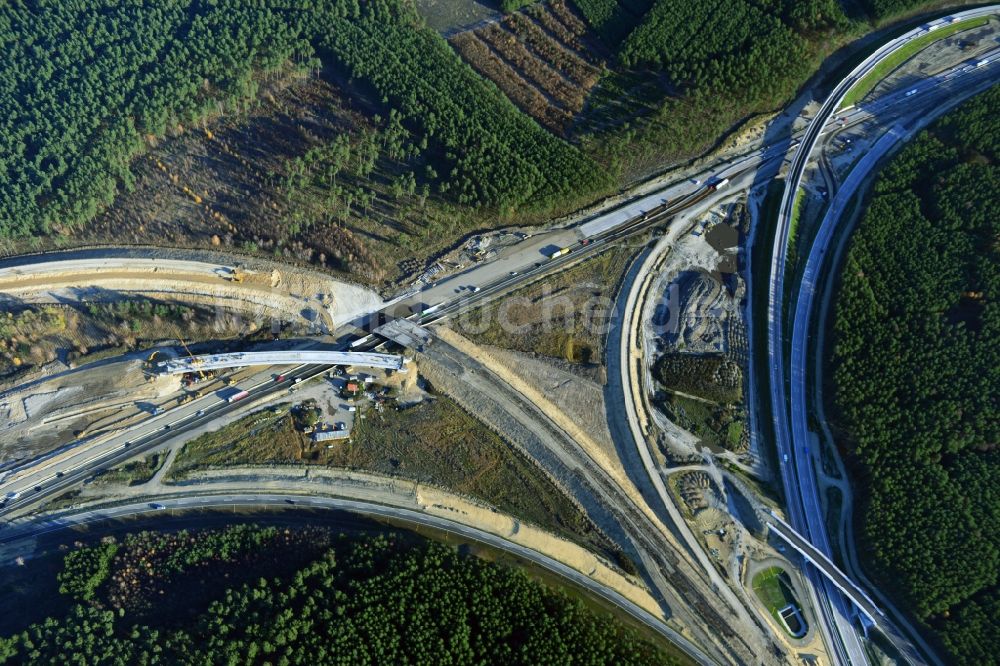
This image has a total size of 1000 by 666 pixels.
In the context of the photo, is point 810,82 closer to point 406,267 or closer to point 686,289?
point 686,289

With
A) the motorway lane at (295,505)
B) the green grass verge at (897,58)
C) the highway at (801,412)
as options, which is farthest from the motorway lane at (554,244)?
the motorway lane at (295,505)

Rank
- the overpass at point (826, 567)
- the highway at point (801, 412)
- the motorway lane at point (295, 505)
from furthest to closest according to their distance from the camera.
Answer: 1. the motorway lane at point (295, 505)
2. the highway at point (801, 412)
3. the overpass at point (826, 567)

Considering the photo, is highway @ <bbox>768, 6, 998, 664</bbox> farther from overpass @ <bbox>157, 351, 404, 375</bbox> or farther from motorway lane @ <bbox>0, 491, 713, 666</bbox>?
overpass @ <bbox>157, 351, 404, 375</bbox>

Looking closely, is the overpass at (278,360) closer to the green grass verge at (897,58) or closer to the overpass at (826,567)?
the overpass at (826,567)

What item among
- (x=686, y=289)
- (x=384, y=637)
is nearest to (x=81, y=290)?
(x=384, y=637)

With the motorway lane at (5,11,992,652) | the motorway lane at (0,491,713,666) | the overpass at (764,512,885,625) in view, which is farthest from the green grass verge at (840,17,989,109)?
the motorway lane at (0,491,713,666)

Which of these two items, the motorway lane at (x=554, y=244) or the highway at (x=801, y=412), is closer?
the highway at (x=801, y=412)

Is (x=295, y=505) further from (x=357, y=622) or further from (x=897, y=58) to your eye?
(x=897, y=58)

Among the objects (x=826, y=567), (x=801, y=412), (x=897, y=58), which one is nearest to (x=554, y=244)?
(x=801, y=412)
